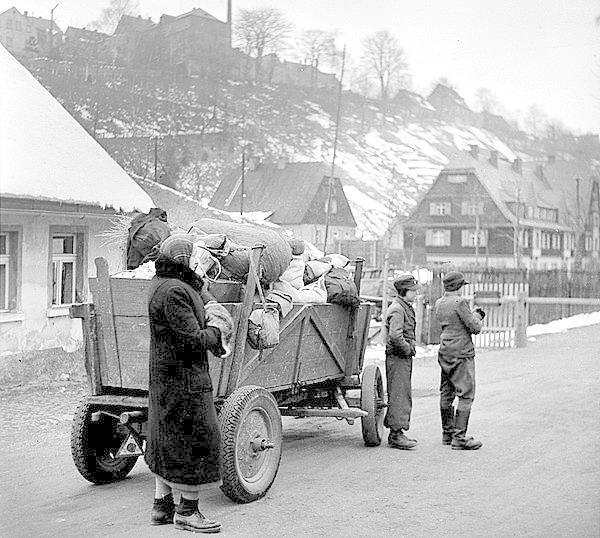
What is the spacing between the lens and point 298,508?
16.5 ft

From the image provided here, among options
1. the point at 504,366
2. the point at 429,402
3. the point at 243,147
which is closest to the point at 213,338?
the point at 243,147

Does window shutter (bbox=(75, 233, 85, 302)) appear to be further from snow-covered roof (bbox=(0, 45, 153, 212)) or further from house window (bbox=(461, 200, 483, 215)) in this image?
house window (bbox=(461, 200, 483, 215))

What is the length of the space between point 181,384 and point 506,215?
282cm

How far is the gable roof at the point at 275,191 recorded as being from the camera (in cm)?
596

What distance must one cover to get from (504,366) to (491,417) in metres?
3.33

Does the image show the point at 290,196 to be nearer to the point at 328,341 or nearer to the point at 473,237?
A: the point at 328,341

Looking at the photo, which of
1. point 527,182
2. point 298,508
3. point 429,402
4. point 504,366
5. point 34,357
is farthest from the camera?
point 504,366

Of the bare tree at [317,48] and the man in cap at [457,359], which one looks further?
the man in cap at [457,359]

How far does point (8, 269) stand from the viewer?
16.8ft

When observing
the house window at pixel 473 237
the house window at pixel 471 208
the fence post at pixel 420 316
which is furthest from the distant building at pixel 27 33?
the fence post at pixel 420 316

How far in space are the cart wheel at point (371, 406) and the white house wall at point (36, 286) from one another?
226 centimetres

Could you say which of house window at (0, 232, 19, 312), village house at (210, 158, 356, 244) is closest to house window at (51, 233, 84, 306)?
house window at (0, 232, 19, 312)

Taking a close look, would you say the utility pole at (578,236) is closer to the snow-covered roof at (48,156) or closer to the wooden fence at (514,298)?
the wooden fence at (514,298)

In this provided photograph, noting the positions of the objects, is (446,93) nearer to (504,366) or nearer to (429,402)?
→ (429,402)
